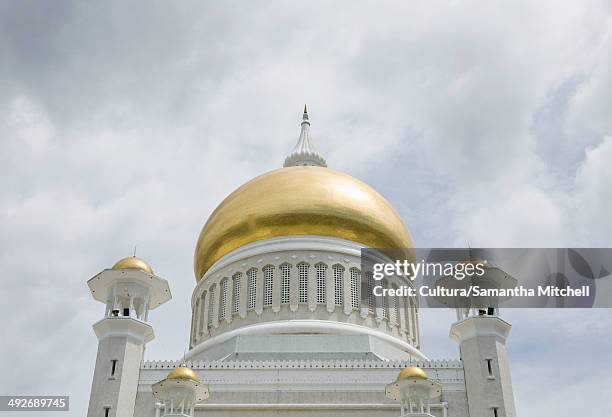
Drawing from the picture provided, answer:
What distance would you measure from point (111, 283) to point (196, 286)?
16.3 ft

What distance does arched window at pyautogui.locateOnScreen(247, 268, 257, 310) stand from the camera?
21500 mm

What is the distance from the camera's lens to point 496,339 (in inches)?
696

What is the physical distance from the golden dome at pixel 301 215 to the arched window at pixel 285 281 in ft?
3.35

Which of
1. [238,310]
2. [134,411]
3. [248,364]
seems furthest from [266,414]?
[238,310]

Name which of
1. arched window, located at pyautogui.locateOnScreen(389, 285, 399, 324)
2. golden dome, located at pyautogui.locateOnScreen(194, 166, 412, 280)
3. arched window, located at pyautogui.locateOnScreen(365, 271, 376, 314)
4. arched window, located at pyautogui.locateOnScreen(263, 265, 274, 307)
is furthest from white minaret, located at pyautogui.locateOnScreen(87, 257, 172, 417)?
arched window, located at pyautogui.locateOnScreen(389, 285, 399, 324)

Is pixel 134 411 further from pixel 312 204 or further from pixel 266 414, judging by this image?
pixel 312 204

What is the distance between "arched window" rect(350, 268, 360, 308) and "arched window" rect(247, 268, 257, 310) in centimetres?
271

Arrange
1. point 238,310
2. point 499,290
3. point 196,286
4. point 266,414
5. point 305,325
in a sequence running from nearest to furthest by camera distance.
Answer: point 266,414
point 499,290
point 305,325
point 238,310
point 196,286

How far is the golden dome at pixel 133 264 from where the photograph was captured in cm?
1891

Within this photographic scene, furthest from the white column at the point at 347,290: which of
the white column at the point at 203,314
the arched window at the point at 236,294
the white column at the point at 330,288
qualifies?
the white column at the point at 203,314

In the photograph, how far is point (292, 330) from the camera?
2022 centimetres

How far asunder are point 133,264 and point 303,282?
4.95 m

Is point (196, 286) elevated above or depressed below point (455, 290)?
above

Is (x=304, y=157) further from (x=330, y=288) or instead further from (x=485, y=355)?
(x=485, y=355)
